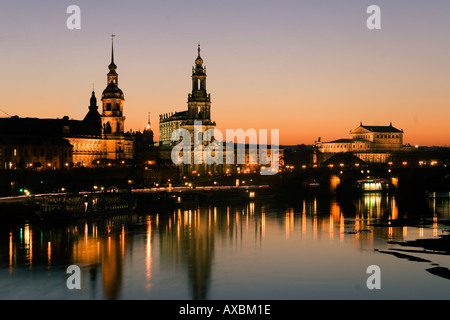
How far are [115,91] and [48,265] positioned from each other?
112652mm

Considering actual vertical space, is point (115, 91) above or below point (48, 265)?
above

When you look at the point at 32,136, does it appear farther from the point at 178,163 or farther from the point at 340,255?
the point at 340,255

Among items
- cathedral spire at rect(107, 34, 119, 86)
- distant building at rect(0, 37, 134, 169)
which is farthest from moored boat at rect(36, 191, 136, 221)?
cathedral spire at rect(107, 34, 119, 86)

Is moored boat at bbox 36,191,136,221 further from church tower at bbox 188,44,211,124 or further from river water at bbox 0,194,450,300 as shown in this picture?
church tower at bbox 188,44,211,124

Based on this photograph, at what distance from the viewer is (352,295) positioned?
141 feet

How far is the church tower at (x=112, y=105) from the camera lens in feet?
525

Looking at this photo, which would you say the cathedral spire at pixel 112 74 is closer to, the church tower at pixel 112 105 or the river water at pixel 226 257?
the church tower at pixel 112 105

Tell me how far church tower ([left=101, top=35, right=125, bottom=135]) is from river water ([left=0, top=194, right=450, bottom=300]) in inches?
3000

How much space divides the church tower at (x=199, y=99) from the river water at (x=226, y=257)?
276ft

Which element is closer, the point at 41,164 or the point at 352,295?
the point at 352,295

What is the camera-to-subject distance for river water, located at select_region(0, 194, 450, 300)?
44.1 metres

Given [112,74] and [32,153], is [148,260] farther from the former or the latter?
[112,74]

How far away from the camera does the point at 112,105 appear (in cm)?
15988

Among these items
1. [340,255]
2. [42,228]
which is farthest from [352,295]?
[42,228]
